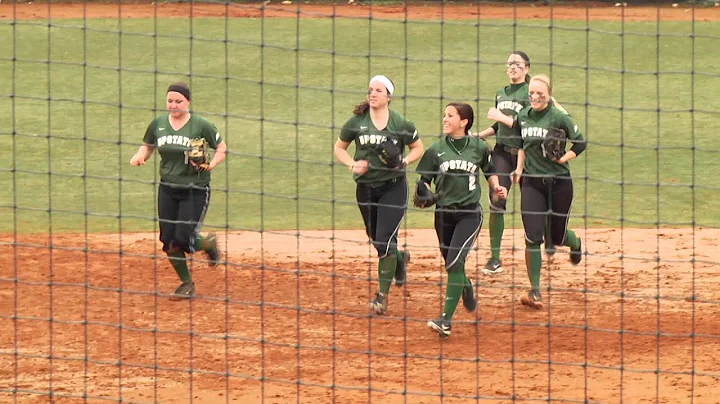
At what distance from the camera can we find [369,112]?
1016 cm

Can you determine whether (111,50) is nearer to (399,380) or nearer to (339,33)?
(339,33)

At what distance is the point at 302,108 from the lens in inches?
671

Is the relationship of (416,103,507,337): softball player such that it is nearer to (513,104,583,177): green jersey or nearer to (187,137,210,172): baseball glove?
(513,104,583,177): green jersey

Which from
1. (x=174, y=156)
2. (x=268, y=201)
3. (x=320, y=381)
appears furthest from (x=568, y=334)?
(x=268, y=201)

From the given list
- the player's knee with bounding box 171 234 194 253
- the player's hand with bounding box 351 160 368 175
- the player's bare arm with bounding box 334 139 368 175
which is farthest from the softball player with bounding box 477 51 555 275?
the player's knee with bounding box 171 234 194 253

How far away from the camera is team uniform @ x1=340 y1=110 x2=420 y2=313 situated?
1008 centimetres

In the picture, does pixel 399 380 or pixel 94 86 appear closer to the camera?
pixel 399 380

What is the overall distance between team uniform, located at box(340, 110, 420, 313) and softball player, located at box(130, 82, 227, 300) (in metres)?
1.03

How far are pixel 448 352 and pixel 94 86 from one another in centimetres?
952

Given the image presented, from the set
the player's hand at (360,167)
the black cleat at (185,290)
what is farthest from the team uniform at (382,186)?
the black cleat at (185,290)

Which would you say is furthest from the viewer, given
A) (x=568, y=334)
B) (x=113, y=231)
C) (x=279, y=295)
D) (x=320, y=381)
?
(x=113, y=231)

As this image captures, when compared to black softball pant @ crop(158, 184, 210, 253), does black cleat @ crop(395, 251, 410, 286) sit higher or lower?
lower

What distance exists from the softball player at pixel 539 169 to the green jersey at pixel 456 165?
418 millimetres

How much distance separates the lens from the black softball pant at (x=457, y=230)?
961 centimetres
